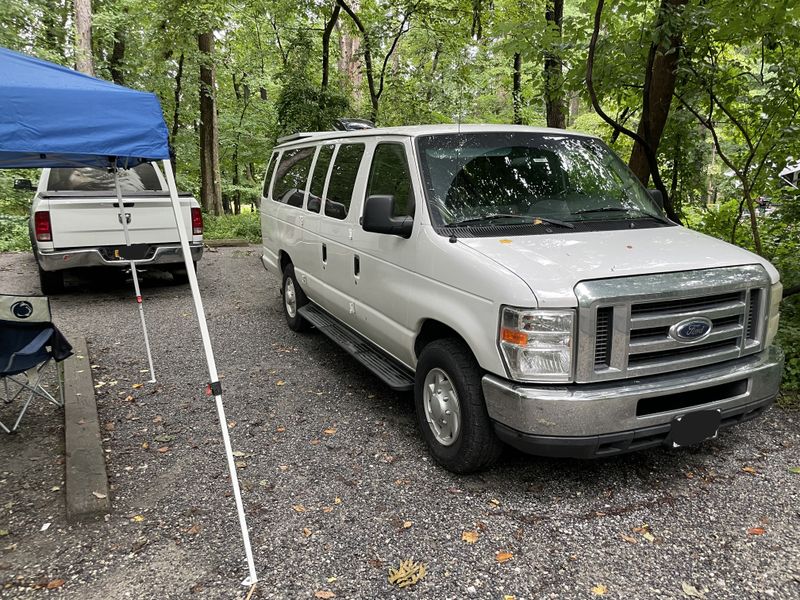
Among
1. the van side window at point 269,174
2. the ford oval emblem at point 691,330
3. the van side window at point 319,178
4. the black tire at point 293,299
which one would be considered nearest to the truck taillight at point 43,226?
the van side window at point 269,174

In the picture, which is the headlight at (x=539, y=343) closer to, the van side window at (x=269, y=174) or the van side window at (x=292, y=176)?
the van side window at (x=292, y=176)

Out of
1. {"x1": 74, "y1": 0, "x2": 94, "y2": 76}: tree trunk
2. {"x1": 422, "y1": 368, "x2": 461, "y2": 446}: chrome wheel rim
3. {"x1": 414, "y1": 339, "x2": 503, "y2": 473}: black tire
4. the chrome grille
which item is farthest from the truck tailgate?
{"x1": 74, "y1": 0, "x2": 94, "y2": 76}: tree trunk

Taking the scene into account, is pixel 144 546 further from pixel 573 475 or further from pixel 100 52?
pixel 100 52

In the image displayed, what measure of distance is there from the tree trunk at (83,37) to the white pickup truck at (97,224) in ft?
22.7

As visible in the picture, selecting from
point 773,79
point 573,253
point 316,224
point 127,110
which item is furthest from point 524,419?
point 773,79

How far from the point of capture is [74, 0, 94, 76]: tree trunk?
13704 mm

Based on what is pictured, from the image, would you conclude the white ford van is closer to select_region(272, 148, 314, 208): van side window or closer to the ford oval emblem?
the ford oval emblem

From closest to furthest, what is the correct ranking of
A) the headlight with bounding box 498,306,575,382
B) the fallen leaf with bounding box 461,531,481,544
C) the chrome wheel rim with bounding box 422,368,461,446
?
1. the headlight with bounding box 498,306,575,382
2. the fallen leaf with bounding box 461,531,481,544
3. the chrome wheel rim with bounding box 422,368,461,446

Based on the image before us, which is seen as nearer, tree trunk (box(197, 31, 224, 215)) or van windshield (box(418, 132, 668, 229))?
van windshield (box(418, 132, 668, 229))

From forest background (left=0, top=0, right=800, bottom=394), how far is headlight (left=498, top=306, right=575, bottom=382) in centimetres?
281

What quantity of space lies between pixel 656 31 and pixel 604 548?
5.12 meters

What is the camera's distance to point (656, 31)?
5.71 m

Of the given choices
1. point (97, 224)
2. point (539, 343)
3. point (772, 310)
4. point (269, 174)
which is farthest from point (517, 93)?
point (539, 343)

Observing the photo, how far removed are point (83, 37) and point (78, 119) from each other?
14.2m
